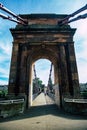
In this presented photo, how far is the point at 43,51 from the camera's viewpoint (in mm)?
15305

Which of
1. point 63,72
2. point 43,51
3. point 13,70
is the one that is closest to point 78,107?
point 63,72

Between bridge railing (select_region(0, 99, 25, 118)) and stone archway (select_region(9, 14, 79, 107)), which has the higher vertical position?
stone archway (select_region(9, 14, 79, 107))

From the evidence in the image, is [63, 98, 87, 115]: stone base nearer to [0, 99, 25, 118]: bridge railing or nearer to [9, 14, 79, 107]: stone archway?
[9, 14, 79, 107]: stone archway

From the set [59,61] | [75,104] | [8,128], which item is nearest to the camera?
[8,128]

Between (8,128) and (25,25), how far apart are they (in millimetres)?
12113

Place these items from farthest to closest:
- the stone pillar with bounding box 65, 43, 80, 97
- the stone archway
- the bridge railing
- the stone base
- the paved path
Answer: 1. the stone archway
2. the stone pillar with bounding box 65, 43, 80, 97
3. the stone base
4. the bridge railing
5. the paved path

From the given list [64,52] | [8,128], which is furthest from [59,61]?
[8,128]

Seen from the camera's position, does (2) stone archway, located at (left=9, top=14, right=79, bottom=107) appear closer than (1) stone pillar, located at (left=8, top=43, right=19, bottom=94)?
No

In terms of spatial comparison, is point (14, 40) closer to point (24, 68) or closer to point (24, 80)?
point (24, 68)

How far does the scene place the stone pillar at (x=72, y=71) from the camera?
41.9 feet

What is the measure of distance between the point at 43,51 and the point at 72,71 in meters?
4.34

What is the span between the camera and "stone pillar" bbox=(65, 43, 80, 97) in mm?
12781

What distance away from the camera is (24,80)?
13.1 m

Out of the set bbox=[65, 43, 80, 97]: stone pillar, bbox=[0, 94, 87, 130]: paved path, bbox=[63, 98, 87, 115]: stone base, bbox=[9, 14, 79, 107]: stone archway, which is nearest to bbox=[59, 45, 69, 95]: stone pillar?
bbox=[9, 14, 79, 107]: stone archway
